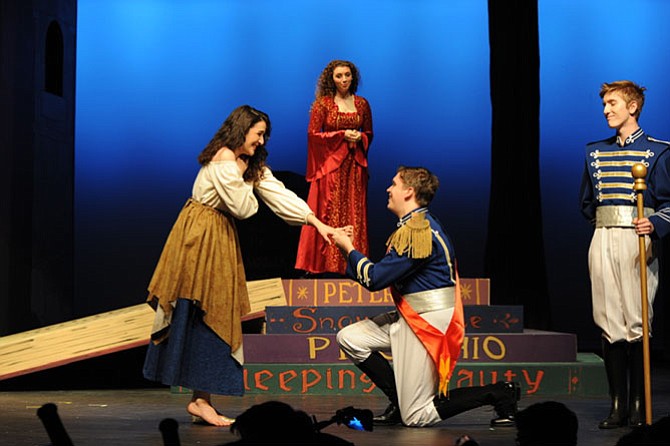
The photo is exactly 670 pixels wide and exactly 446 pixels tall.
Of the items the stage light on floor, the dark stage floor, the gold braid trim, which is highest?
the gold braid trim

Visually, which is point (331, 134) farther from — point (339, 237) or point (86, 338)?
point (339, 237)

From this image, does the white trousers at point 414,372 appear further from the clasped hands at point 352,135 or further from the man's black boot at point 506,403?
the clasped hands at point 352,135

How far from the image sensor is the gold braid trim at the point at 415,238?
12.9 feet

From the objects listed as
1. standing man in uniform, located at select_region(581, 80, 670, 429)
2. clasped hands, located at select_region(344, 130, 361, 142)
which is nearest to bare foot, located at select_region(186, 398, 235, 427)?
standing man in uniform, located at select_region(581, 80, 670, 429)

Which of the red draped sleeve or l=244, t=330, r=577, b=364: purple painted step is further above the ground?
the red draped sleeve

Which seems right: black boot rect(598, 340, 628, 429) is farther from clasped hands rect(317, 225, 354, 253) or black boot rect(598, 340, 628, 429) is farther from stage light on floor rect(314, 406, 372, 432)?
stage light on floor rect(314, 406, 372, 432)

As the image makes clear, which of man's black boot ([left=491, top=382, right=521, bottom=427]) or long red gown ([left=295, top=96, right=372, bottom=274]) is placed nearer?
man's black boot ([left=491, top=382, right=521, bottom=427])

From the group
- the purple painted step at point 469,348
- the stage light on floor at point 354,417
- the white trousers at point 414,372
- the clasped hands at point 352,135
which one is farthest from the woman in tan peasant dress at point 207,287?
the clasped hands at point 352,135

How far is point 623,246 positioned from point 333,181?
95.2 inches

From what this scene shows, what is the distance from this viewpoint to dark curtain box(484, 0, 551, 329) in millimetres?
7215

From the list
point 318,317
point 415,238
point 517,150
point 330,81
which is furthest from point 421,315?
point 517,150

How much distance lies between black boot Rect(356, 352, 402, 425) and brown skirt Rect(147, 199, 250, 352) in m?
0.53

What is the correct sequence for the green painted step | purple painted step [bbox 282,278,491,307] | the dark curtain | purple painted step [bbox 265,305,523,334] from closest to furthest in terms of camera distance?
the green painted step < purple painted step [bbox 265,305,523,334] < purple painted step [bbox 282,278,491,307] < the dark curtain

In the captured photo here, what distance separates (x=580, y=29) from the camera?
8430 millimetres
